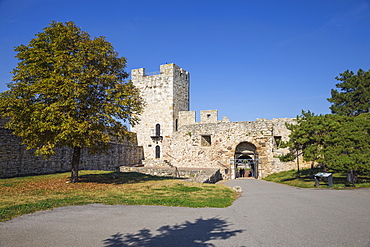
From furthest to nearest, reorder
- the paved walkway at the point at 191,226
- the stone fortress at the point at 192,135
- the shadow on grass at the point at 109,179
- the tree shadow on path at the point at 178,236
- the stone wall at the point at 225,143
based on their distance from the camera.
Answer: the stone fortress at the point at 192,135, the stone wall at the point at 225,143, the shadow on grass at the point at 109,179, the paved walkway at the point at 191,226, the tree shadow on path at the point at 178,236

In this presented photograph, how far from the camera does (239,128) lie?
26484 millimetres

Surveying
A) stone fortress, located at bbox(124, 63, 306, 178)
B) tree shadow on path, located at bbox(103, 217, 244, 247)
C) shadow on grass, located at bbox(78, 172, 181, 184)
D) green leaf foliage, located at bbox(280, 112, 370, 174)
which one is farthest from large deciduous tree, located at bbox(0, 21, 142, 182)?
stone fortress, located at bbox(124, 63, 306, 178)

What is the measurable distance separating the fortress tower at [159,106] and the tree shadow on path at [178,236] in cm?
2550

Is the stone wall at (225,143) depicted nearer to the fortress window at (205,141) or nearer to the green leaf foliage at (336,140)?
the fortress window at (205,141)

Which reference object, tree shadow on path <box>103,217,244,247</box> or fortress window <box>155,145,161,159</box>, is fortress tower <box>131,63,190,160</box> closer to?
fortress window <box>155,145,161,159</box>

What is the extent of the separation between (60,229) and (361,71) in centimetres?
3214

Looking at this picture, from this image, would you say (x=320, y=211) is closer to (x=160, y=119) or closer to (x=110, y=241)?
(x=110, y=241)

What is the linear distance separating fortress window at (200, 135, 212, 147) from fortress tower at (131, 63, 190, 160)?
4.80m

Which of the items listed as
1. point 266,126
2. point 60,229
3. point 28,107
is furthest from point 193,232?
point 266,126

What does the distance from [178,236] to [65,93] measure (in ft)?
32.3

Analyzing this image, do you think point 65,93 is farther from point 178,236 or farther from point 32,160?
point 178,236

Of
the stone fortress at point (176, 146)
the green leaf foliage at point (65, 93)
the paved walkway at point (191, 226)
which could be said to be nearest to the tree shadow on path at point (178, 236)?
the paved walkway at point (191, 226)

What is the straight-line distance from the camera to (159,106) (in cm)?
3262

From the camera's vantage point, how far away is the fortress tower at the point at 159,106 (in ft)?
105
